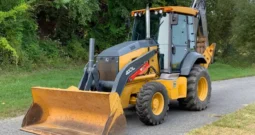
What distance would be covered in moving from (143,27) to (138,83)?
61.7 inches

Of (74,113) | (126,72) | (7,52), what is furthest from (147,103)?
(7,52)

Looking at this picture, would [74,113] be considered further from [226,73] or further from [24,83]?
[226,73]

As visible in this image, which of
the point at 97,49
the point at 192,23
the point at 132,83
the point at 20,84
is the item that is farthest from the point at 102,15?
the point at 132,83

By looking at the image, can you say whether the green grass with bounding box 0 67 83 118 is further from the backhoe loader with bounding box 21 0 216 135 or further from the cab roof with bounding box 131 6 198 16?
the cab roof with bounding box 131 6 198 16

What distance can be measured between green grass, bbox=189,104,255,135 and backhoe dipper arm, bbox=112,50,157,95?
4.88 feet

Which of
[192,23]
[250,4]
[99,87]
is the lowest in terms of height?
[99,87]

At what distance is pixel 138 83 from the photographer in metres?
7.10

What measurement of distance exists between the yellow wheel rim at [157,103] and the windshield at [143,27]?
1482 mm

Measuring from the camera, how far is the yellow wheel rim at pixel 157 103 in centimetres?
674

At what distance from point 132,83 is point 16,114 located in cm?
284

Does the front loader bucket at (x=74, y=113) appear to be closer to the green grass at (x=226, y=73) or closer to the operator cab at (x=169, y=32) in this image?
the operator cab at (x=169, y=32)

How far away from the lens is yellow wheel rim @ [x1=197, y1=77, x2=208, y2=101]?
8.59 meters

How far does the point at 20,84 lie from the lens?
11.6 meters

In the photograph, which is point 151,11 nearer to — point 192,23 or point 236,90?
point 192,23
